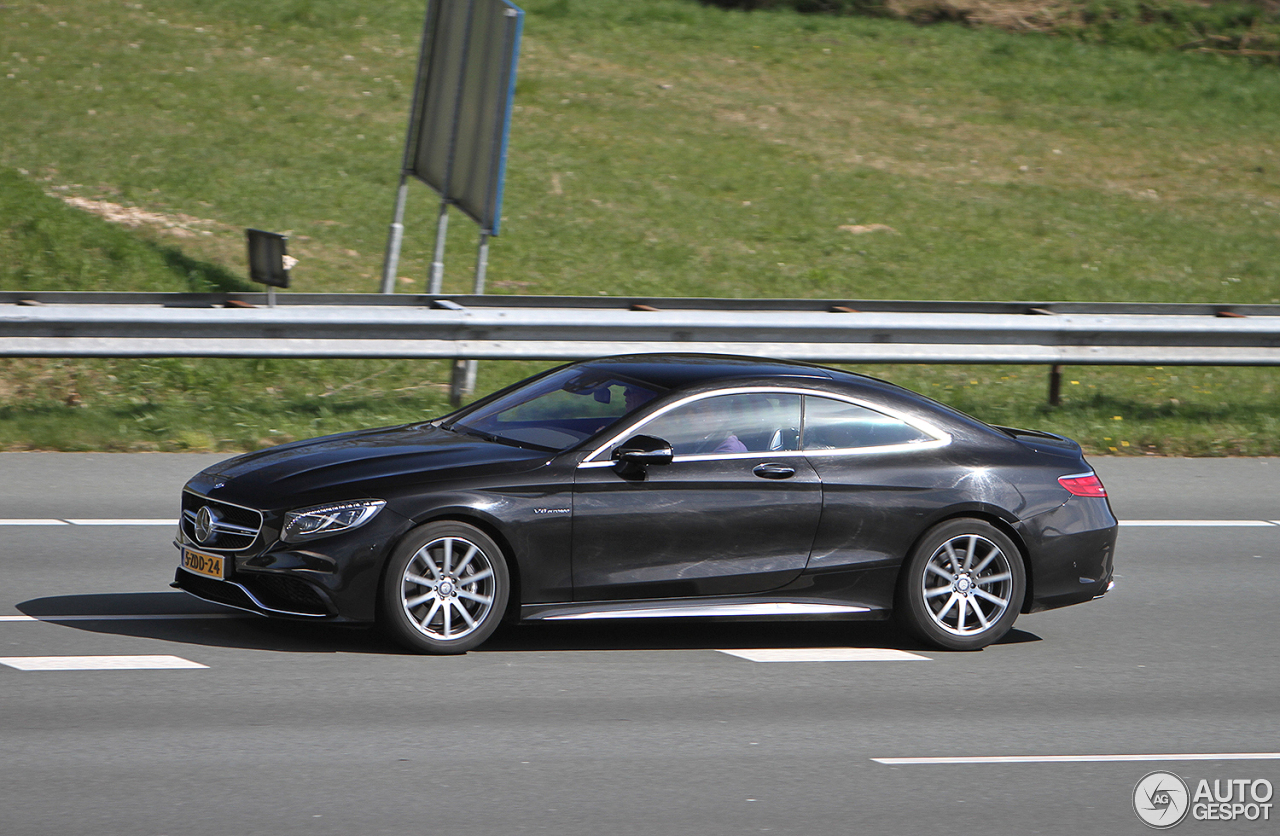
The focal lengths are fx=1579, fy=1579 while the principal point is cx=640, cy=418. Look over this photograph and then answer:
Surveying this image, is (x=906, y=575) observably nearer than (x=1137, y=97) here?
Yes

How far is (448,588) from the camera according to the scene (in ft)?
23.4

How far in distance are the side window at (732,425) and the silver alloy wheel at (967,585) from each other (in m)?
0.96

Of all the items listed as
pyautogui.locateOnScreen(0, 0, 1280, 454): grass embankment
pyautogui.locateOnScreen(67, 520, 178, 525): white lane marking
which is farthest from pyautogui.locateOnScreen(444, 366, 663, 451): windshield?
pyautogui.locateOnScreen(0, 0, 1280, 454): grass embankment

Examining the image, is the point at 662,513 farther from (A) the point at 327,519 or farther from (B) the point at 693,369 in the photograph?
(A) the point at 327,519

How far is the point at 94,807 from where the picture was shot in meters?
5.25

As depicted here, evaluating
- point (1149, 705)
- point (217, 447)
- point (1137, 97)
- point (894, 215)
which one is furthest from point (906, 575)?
point (1137, 97)

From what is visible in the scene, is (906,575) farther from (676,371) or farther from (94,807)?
(94,807)

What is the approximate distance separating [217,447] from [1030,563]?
21.7 ft

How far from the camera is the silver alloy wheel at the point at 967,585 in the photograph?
25.8ft

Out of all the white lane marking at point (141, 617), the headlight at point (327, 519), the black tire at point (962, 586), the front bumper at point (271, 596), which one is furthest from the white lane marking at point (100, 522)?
the black tire at point (962, 586)

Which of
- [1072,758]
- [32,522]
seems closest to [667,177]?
[32,522]

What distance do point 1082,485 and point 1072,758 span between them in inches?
87.9

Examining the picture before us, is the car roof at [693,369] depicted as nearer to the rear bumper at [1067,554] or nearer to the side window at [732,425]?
the side window at [732,425]

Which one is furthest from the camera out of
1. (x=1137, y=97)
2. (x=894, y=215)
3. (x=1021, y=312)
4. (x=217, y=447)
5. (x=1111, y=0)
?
(x=1111, y=0)
